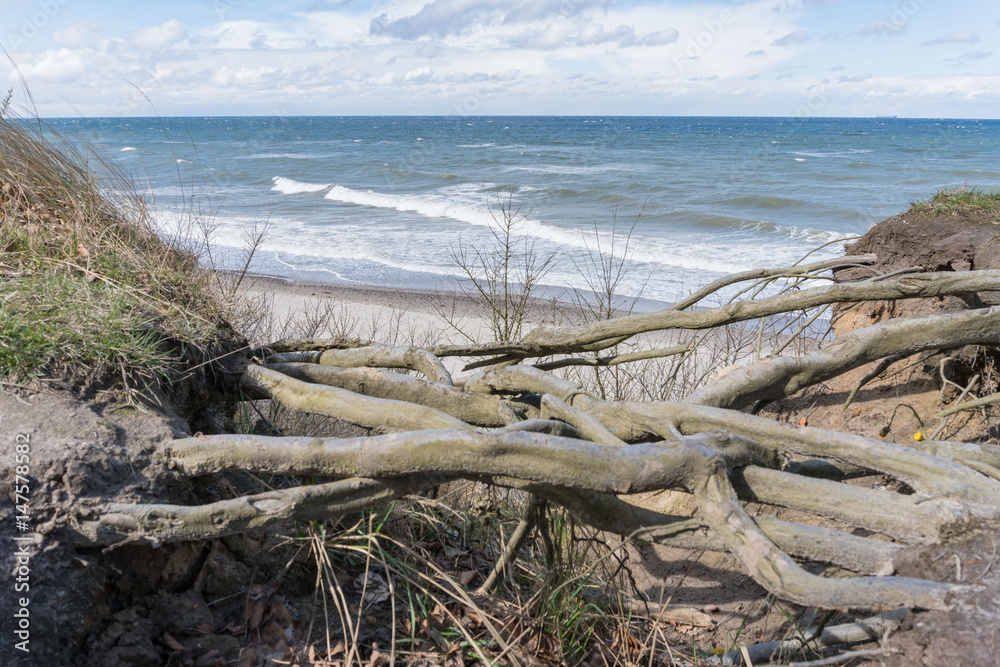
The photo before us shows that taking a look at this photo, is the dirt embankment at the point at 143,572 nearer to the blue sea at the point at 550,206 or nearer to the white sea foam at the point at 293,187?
the blue sea at the point at 550,206

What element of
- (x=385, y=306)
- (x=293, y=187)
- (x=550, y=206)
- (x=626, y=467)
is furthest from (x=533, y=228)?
(x=626, y=467)

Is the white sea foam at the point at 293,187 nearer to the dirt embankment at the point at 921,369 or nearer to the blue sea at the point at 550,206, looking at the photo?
the blue sea at the point at 550,206

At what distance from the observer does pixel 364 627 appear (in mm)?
2812

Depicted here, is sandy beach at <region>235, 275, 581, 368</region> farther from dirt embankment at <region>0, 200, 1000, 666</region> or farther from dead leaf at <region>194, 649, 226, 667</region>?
dead leaf at <region>194, 649, 226, 667</region>

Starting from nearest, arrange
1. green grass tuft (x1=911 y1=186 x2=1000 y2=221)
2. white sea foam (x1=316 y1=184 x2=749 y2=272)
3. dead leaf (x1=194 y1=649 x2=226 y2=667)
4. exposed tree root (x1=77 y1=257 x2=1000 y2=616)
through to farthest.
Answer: exposed tree root (x1=77 y1=257 x2=1000 y2=616) → dead leaf (x1=194 y1=649 x2=226 y2=667) → green grass tuft (x1=911 y1=186 x2=1000 y2=221) → white sea foam (x1=316 y1=184 x2=749 y2=272)

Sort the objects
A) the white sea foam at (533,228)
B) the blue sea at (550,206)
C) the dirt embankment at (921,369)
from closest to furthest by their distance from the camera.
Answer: the dirt embankment at (921,369)
the blue sea at (550,206)
the white sea foam at (533,228)

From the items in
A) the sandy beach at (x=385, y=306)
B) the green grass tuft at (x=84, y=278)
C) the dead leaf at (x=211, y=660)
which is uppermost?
the green grass tuft at (x=84, y=278)

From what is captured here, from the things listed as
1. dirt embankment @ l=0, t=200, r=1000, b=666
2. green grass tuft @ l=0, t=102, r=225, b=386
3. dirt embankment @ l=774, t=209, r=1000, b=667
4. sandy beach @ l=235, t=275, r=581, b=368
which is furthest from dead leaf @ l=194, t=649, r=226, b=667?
sandy beach @ l=235, t=275, r=581, b=368

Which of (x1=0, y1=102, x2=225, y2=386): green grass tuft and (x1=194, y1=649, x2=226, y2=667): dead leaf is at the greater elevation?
(x1=0, y1=102, x2=225, y2=386): green grass tuft

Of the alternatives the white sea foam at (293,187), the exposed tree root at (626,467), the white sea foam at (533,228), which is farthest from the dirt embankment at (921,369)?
the white sea foam at (293,187)

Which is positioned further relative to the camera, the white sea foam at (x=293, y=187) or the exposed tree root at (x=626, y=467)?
the white sea foam at (x=293, y=187)

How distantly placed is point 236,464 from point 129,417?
466 millimetres

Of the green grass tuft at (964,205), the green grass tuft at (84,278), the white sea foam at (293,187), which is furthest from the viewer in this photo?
the white sea foam at (293,187)

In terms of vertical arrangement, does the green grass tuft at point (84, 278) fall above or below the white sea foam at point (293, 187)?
below
